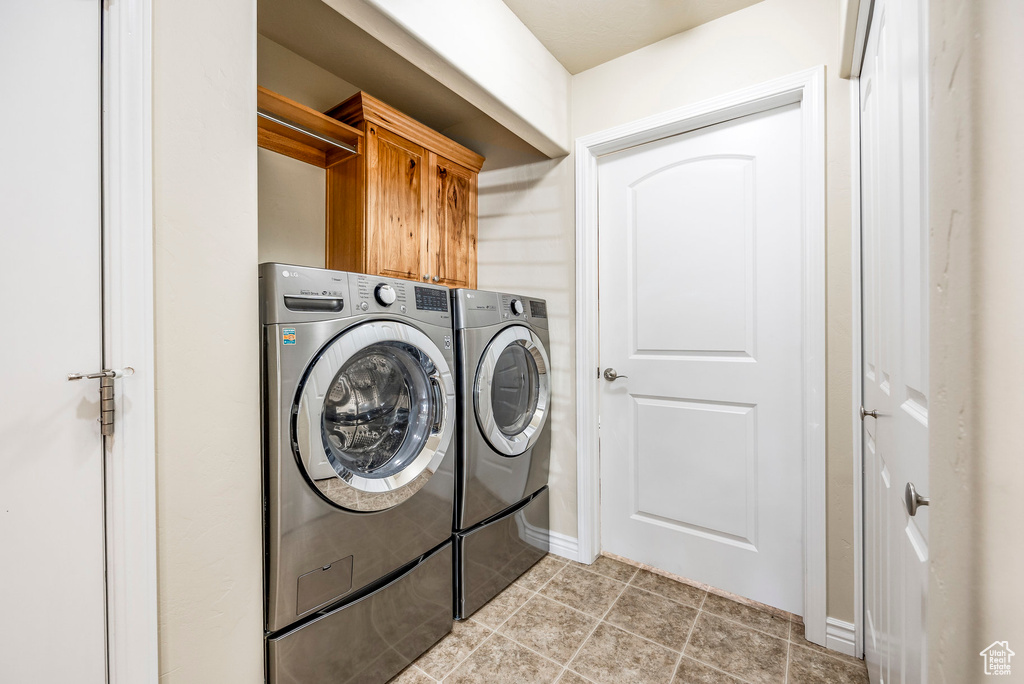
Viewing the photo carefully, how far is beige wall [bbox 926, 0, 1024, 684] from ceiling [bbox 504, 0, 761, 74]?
66.1 inches

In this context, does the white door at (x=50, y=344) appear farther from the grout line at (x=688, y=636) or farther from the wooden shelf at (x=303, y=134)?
the grout line at (x=688, y=636)

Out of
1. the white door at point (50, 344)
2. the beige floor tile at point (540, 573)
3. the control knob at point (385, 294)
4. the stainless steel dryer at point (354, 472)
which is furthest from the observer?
the beige floor tile at point (540, 573)

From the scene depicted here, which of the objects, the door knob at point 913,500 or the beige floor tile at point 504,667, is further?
the beige floor tile at point 504,667

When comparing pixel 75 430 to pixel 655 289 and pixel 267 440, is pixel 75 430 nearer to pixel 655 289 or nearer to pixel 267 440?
pixel 267 440

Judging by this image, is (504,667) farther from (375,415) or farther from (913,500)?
(913,500)

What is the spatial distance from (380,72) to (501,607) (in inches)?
91.3

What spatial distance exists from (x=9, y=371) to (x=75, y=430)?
15 cm

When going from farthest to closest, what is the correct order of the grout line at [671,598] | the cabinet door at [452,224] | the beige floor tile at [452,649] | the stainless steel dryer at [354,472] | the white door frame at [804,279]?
1. the cabinet door at [452,224]
2. the grout line at [671,598]
3. the white door frame at [804,279]
4. the beige floor tile at [452,649]
5. the stainless steel dryer at [354,472]

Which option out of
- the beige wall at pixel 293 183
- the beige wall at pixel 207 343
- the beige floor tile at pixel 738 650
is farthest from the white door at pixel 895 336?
the beige wall at pixel 293 183

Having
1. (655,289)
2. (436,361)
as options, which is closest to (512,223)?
(655,289)

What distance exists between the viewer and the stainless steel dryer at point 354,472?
1.13m

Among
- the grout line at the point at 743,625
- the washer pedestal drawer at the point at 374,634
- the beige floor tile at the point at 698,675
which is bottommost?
the beige floor tile at the point at 698,675

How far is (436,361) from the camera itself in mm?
1541

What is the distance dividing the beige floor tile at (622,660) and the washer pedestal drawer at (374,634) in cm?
53
